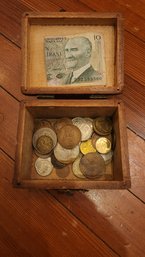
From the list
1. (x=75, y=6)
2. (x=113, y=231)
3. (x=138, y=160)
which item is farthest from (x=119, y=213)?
(x=75, y=6)

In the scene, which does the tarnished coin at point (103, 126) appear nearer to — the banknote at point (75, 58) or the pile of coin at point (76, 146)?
the pile of coin at point (76, 146)

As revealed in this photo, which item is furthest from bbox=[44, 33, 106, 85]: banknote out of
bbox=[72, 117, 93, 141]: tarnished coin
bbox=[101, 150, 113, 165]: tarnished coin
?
bbox=[101, 150, 113, 165]: tarnished coin

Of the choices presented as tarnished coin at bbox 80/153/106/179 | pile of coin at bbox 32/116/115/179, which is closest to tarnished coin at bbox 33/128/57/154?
pile of coin at bbox 32/116/115/179

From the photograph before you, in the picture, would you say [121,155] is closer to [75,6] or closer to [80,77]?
[80,77]

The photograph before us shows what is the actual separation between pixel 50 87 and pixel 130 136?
0.34 metres

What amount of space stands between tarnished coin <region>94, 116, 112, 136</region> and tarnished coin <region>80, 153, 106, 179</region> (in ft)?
0.24

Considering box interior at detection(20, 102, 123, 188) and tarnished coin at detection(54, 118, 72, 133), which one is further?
tarnished coin at detection(54, 118, 72, 133)

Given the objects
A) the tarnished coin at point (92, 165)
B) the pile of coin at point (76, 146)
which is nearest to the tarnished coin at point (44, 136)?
the pile of coin at point (76, 146)

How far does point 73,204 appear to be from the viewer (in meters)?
0.99

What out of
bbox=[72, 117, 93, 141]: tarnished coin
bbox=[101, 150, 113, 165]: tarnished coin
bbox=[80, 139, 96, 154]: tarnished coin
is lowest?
bbox=[101, 150, 113, 165]: tarnished coin

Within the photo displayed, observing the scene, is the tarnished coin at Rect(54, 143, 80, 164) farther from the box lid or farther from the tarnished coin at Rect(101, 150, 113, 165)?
the box lid

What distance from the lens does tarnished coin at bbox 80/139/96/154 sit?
970 millimetres

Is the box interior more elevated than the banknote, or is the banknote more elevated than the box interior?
the banknote

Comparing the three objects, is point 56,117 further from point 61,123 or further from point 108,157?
point 108,157
